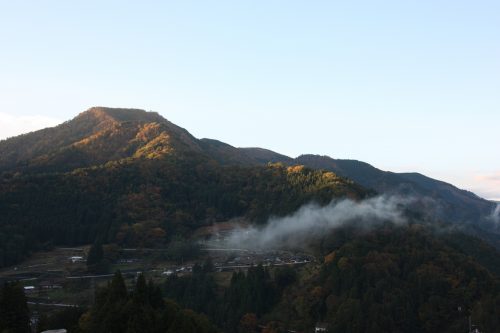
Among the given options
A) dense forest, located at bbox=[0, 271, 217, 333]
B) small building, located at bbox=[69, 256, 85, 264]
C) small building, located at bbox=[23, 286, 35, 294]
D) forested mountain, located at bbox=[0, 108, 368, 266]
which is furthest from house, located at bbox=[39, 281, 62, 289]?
dense forest, located at bbox=[0, 271, 217, 333]

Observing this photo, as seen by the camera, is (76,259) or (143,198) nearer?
(76,259)

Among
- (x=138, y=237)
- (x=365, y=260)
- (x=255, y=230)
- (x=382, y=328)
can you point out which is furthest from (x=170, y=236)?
(x=382, y=328)

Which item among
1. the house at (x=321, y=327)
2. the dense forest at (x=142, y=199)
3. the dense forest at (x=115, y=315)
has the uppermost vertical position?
the dense forest at (x=142, y=199)

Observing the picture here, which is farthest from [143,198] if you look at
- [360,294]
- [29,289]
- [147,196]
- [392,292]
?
[392,292]

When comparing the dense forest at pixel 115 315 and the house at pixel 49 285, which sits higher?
the dense forest at pixel 115 315

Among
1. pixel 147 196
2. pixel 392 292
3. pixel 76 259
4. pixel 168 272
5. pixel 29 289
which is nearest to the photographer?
pixel 392 292

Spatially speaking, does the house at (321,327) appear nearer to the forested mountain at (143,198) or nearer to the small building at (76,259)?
the forested mountain at (143,198)

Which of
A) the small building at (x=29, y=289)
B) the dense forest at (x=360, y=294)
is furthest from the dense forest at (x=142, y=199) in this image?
the dense forest at (x=360, y=294)

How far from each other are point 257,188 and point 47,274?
69.9m

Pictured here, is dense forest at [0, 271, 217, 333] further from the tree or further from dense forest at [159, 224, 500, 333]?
dense forest at [159, 224, 500, 333]

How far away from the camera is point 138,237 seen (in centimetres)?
→ 14125

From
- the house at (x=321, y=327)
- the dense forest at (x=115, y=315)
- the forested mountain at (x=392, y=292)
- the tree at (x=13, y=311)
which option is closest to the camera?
the tree at (x=13, y=311)

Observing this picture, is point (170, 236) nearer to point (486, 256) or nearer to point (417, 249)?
point (417, 249)

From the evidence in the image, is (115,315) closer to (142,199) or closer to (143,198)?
(142,199)
